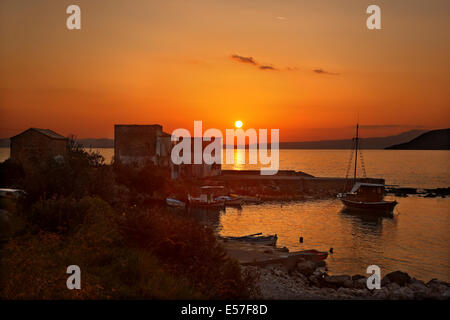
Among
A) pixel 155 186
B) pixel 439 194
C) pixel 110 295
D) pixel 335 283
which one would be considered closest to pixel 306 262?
pixel 335 283

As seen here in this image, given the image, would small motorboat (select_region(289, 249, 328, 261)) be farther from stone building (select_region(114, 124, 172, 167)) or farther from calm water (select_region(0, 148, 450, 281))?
stone building (select_region(114, 124, 172, 167))

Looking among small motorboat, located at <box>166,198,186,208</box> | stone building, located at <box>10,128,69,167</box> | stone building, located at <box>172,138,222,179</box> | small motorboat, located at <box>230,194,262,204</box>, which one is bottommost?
small motorboat, located at <box>230,194,262,204</box>

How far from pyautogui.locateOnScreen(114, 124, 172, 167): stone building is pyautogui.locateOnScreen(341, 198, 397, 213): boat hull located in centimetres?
2303

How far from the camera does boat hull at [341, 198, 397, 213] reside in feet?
138

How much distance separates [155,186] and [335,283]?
23718mm

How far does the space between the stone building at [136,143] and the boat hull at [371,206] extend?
23.0 meters

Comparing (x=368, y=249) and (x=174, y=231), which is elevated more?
(x=174, y=231)

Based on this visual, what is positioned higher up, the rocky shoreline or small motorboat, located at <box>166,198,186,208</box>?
small motorboat, located at <box>166,198,186,208</box>

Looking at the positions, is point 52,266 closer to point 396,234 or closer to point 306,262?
point 306,262

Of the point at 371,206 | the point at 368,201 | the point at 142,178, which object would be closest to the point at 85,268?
the point at 142,178

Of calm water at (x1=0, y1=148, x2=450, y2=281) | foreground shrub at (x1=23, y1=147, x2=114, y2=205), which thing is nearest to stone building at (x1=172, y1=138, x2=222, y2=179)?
calm water at (x1=0, y1=148, x2=450, y2=281)

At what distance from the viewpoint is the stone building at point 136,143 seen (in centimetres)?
4419

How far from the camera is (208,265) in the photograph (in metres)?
8.80

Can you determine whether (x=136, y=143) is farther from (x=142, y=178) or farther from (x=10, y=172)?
(x=10, y=172)
